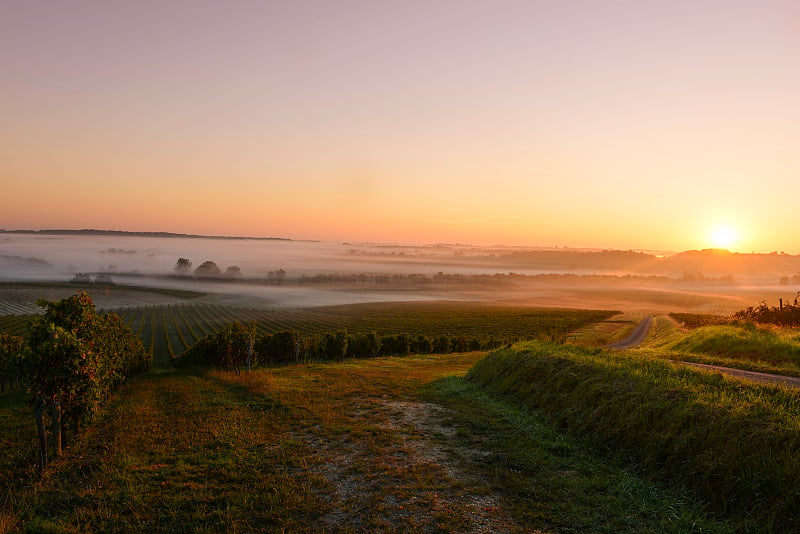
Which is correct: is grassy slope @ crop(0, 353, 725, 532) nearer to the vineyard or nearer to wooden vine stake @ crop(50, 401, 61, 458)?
wooden vine stake @ crop(50, 401, 61, 458)

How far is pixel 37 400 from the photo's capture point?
17.2 metres

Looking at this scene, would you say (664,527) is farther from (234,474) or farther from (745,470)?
(234,474)

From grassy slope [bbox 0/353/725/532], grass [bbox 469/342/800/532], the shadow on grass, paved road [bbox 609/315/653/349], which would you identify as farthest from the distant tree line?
grassy slope [bbox 0/353/725/532]

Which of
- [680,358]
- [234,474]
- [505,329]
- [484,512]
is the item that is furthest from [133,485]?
[505,329]

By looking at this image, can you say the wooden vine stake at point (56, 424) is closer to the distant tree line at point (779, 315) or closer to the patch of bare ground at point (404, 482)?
the patch of bare ground at point (404, 482)

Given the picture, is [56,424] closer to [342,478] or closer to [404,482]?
[342,478]

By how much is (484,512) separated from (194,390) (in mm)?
26030

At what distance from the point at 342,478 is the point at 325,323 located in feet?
485

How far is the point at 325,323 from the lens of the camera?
158500 millimetres

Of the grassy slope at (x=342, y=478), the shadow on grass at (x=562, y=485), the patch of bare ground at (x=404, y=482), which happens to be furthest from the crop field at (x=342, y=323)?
the shadow on grass at (x=562, y=485)

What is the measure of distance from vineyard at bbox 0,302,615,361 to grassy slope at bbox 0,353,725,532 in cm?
8077

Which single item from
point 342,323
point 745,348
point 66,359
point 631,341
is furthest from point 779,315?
point 342,323

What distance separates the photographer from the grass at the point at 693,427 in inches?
415

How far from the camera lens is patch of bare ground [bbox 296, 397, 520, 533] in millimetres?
10703
